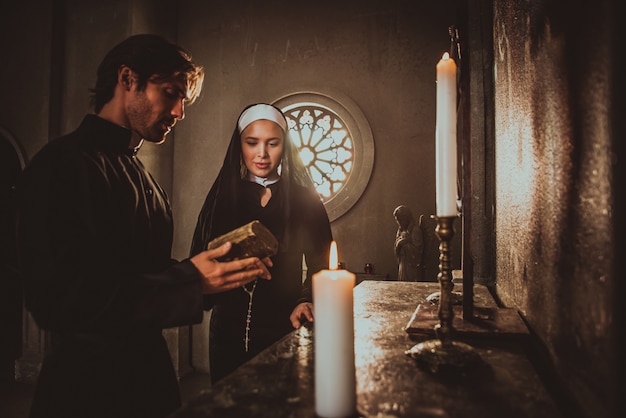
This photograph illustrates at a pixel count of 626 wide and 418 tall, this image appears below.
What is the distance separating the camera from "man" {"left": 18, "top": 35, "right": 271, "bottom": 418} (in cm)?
130

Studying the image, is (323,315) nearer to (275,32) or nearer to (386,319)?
(386,319)

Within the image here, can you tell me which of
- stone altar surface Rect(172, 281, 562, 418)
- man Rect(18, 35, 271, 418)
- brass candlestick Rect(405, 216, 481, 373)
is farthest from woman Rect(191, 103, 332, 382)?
brass candlestick Rect(405, 216, 481, 373)

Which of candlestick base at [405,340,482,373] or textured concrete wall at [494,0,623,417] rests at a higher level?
textured concrete wall at [494,0,623,417]

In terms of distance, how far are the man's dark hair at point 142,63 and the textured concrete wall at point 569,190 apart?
4.22 ft

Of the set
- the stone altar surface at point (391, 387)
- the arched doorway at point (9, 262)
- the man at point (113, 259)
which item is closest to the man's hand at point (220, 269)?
the man at point (113, 259)

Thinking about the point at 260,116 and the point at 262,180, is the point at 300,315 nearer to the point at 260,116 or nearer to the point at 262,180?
the point at 262,180

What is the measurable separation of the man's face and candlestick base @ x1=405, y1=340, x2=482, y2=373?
1295 mm

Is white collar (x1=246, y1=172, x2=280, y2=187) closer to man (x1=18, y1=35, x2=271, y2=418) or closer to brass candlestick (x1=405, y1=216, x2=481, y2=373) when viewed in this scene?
man (x1=18, y1=35, x2=271, y2=418)

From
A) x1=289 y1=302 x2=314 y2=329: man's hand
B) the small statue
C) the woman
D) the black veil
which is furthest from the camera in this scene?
the small statue

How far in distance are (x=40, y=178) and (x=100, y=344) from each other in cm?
58

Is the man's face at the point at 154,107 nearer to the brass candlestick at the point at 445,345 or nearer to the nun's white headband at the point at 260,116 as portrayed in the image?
the nun's white headband at the point at 260,116

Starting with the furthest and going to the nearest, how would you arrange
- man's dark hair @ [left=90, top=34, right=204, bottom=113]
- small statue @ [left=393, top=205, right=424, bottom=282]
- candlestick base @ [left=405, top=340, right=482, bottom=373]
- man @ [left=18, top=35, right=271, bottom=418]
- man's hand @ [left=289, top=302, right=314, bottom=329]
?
1. small statue @ [left=393, top=205, right=424, bottom=282]
2. man's hand @ [left=289, top=302, right=314, bottom=329]
3. man's dark hair @ [left=90, top=34, right=204, bottom=113]
4. man @ [left=18, top=35, right=271, bottom=418]
5. candlestick base @ [left=405, top=340, right=482, bottom=373]

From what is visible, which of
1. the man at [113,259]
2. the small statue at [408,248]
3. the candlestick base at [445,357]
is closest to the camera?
the candlestick base at [445,357]

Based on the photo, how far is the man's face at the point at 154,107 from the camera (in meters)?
1.75
